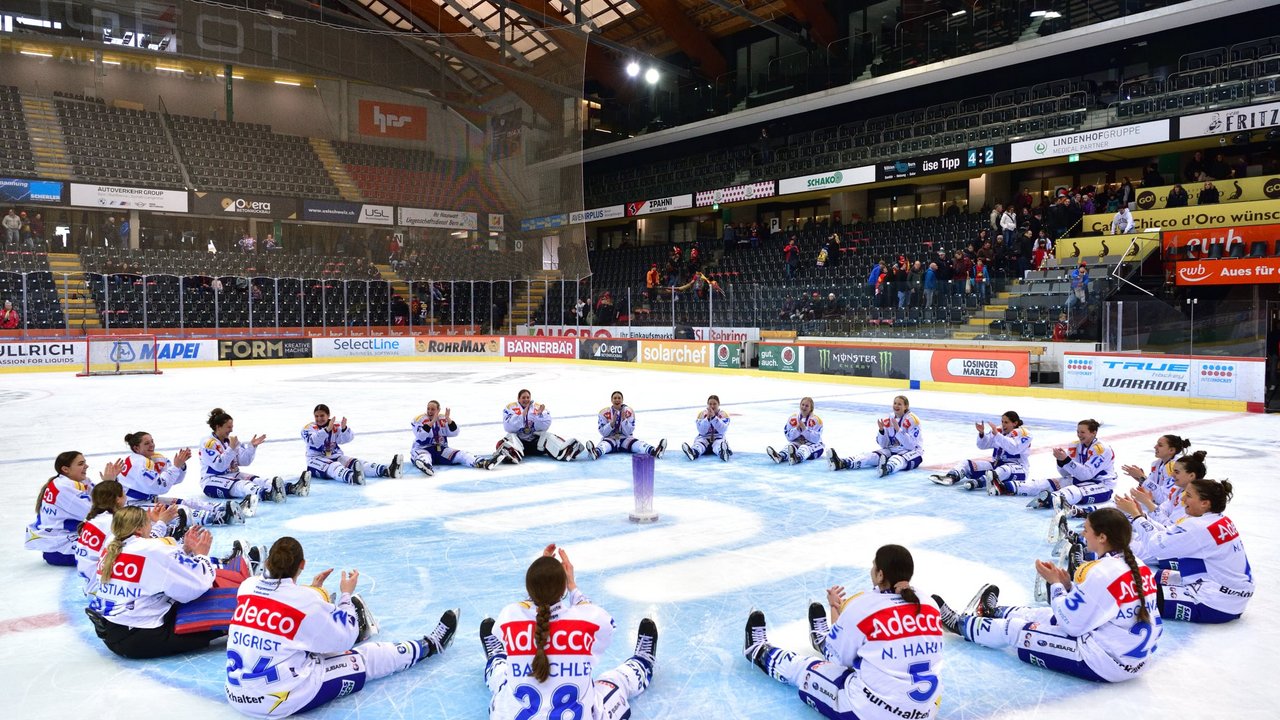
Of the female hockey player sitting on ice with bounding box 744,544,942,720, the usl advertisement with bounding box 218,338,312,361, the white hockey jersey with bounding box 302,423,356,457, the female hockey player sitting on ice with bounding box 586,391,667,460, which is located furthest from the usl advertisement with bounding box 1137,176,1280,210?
the usl advertisement with bounding box 218,338,312,361

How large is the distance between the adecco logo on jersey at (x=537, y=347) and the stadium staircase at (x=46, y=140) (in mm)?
16615

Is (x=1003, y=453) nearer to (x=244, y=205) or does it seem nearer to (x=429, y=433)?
(x=429, y=433)

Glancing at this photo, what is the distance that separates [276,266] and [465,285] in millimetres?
10091

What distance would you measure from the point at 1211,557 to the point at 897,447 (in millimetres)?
5240

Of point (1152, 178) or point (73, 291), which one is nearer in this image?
point (73, 291)

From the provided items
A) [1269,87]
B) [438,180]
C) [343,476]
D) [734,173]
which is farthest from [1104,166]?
[343,476]

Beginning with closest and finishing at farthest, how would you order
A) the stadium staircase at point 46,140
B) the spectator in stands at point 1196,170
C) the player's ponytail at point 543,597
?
the player's ponytail at point 543,597
the stadium staircase at point 46,140
the spectator in stands at point 1196,170

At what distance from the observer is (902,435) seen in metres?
10.4

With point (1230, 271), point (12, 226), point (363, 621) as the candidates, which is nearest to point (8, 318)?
point (12, 226)

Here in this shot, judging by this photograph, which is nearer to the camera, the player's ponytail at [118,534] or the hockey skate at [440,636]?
the player's ponytail at [118,534]

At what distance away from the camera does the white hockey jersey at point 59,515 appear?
245 inches

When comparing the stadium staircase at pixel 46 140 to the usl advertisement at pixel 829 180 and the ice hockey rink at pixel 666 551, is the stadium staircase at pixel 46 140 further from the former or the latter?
the usl advertisement at pixel 829 180

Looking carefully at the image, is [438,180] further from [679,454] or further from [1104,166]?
[1104,166]

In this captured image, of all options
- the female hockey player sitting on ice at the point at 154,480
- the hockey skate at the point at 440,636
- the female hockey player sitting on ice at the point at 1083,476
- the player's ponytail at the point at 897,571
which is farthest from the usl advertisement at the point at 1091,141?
the hockey skate at the point at 440,636
